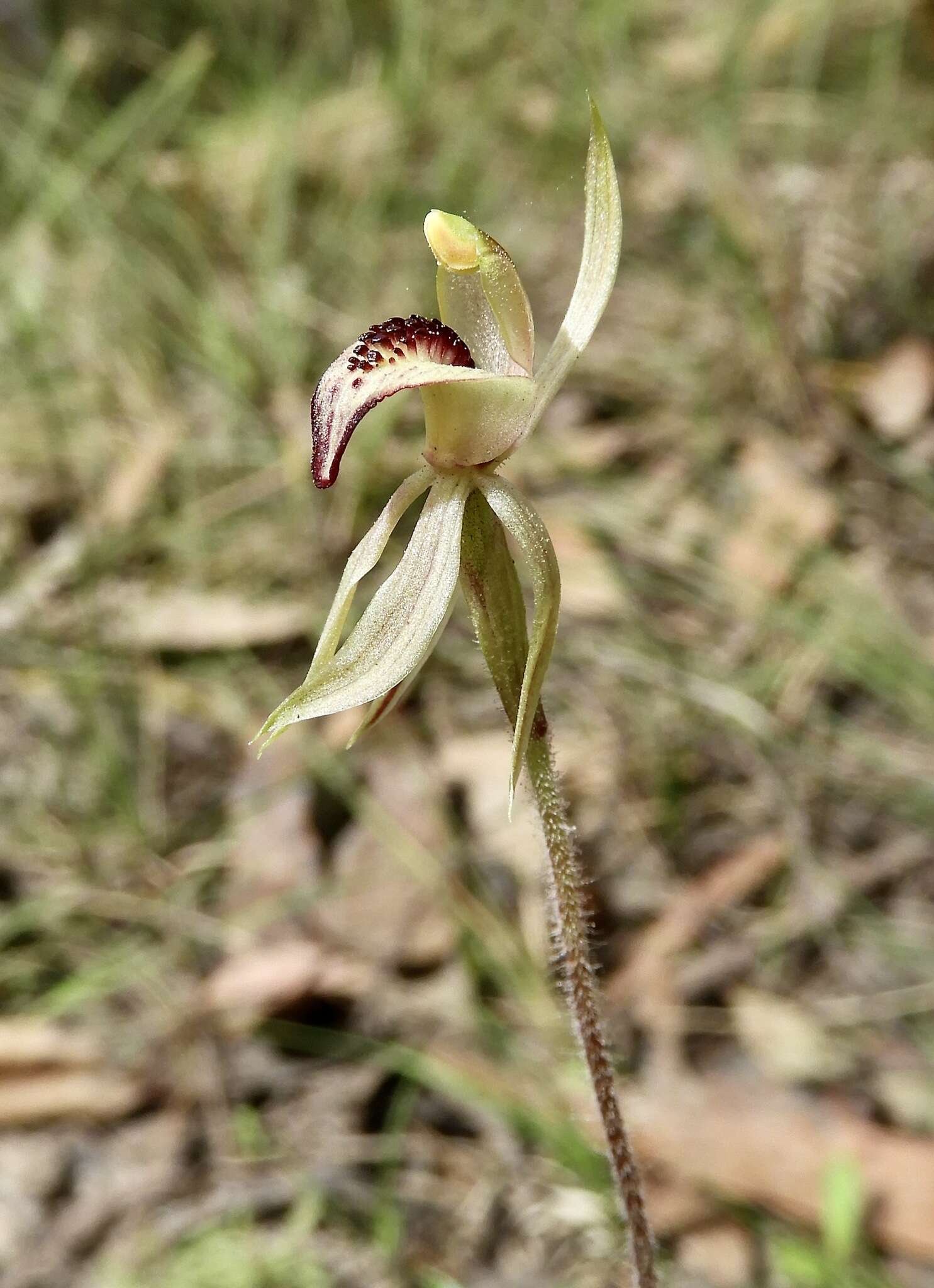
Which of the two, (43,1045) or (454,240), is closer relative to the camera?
(454,240)

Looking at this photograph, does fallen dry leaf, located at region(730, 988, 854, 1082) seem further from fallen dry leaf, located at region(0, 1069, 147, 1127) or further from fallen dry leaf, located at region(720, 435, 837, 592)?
fallen dry leaf, located at region(0, 1069, 147, 1127)

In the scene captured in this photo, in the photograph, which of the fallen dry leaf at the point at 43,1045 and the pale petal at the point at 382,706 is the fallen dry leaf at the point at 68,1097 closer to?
the fallen dry leaf at the point at 43,1045

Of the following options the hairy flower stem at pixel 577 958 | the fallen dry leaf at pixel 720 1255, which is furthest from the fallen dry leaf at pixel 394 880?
the hairy flower stem at pixel 577 958

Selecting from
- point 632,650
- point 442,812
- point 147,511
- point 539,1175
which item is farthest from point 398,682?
point 147,511

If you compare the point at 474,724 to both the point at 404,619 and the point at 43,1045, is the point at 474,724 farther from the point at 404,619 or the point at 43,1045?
the point at 404,619

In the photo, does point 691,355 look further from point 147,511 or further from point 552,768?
point 552,768

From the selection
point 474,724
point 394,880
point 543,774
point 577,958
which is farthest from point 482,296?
point 474,724

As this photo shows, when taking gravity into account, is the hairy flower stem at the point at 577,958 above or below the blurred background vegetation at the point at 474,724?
below

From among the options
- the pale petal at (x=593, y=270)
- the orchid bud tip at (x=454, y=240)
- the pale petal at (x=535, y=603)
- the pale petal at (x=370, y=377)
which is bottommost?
the pale petal at (x=535, y=603)
